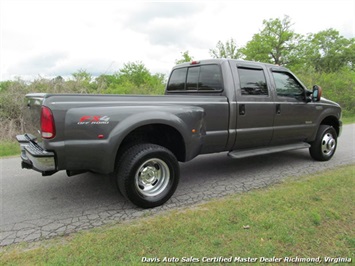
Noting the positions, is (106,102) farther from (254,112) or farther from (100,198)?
(254,112)

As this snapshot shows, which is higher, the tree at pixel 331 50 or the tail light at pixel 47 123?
the tree at pixel 331 50

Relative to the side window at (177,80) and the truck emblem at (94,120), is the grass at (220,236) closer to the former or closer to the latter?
the truck emblem at (94,120)

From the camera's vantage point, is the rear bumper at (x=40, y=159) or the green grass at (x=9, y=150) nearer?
the rear bumper at (x=40, y=159)

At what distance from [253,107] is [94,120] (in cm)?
266

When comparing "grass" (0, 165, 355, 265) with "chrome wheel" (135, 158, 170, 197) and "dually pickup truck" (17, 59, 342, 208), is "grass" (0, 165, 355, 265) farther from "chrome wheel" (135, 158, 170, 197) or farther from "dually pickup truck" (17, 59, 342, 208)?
"dually pickup truck" (17, 59, 342, 208)

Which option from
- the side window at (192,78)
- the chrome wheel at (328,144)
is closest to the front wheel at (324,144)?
the chrome wheel at (328,144)

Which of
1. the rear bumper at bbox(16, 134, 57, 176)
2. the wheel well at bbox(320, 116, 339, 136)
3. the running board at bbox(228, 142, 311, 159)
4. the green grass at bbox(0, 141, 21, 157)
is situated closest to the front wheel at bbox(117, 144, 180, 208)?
the rear bumper at bbox(16, 134, 57, 176)

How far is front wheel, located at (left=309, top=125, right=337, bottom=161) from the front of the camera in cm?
539

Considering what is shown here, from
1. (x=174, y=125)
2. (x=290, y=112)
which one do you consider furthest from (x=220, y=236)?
(x=290, y=112)

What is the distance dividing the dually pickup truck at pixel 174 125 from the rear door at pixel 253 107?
2 centimetres

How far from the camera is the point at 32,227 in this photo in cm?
289

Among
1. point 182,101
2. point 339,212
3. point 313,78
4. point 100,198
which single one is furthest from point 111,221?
point 313,78

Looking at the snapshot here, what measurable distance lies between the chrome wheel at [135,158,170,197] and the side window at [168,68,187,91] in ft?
6.36

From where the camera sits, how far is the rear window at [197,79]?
423 cm
